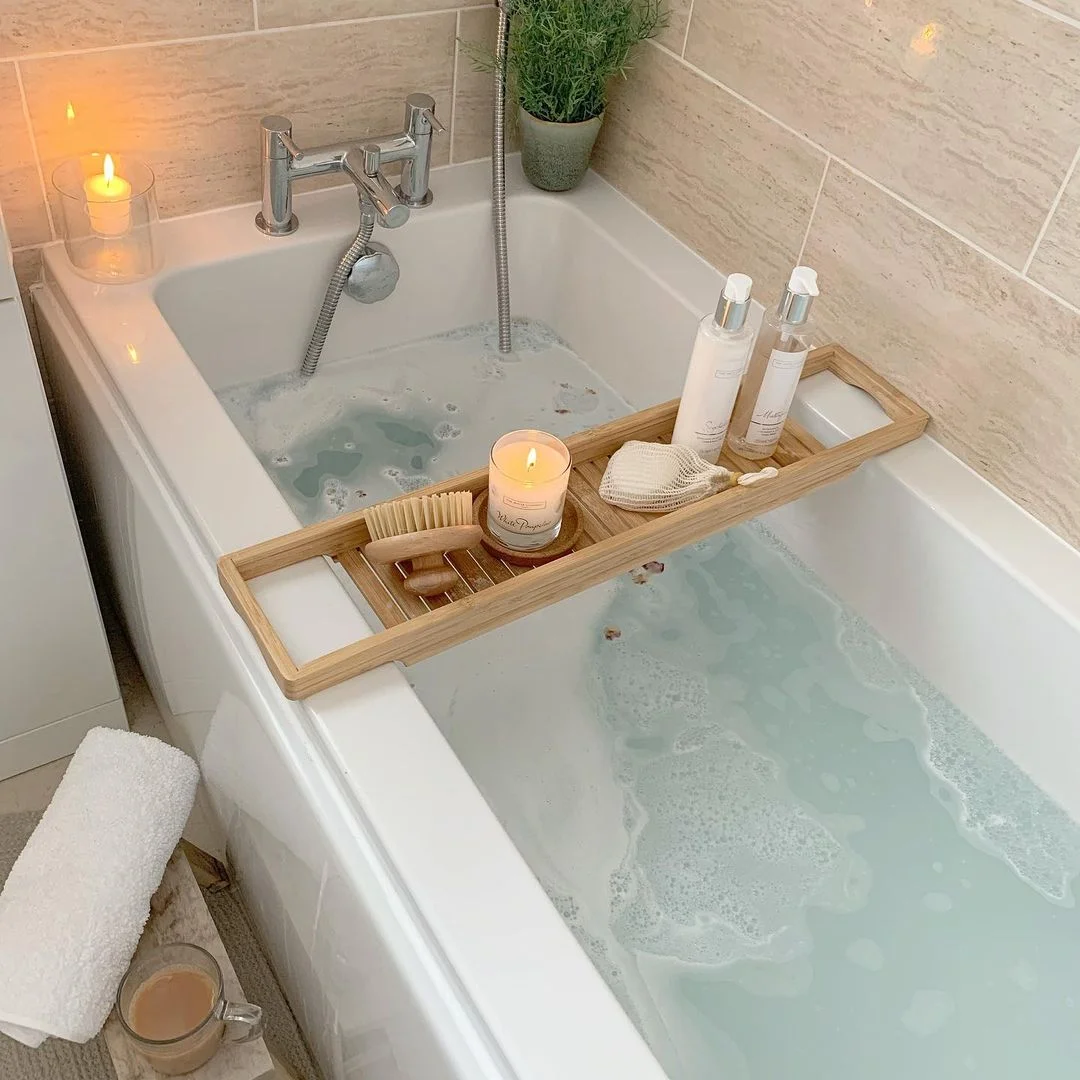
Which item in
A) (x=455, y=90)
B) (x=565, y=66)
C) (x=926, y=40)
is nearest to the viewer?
(x=926, y=40)

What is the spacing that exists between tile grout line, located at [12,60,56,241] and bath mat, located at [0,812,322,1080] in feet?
2.57

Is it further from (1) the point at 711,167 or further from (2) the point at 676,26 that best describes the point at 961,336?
(2) the point at 676,26

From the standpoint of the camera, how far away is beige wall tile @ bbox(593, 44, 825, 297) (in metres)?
1.42

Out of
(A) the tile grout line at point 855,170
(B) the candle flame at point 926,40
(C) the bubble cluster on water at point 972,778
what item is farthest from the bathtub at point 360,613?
(B) the candle flame at point 926,40

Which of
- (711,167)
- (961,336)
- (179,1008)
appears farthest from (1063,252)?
(179,1008)

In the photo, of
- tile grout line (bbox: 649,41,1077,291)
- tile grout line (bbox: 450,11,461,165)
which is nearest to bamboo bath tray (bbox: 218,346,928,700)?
tile grout line (bbox: 649,41,1077,291)

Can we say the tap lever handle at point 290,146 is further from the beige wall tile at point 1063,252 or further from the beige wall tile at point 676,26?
the beige wall tile at point 1063,252

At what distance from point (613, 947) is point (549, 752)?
0.25 meters

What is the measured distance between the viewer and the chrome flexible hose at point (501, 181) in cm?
149

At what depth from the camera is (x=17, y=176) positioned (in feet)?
4.43

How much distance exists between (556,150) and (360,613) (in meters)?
0.89

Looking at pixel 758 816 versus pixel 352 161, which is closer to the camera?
pixel 758 816

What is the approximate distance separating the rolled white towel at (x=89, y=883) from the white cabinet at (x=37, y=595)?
0.60ft

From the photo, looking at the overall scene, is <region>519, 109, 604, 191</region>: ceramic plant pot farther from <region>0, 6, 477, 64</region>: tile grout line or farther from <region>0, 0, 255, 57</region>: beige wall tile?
<region>0, 0, 255, 57</region>: beige wall tile
